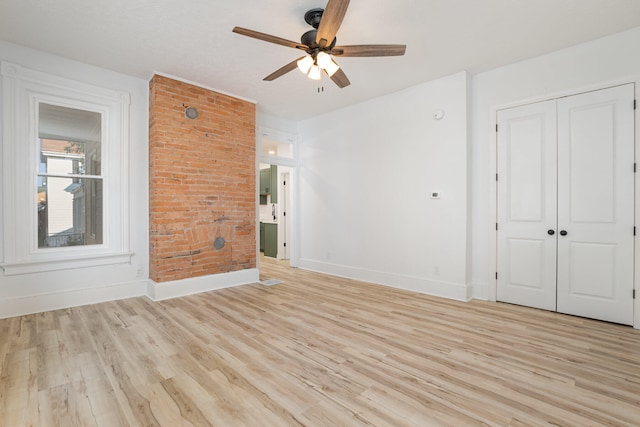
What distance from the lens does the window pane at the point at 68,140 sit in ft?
11.7

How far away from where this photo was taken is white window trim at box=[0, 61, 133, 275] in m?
3.29

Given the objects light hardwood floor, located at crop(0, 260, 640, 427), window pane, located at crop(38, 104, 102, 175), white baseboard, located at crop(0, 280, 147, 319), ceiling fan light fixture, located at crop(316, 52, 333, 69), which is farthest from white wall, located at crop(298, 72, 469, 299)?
window pane, located at crop(38, 104, 102, 175)

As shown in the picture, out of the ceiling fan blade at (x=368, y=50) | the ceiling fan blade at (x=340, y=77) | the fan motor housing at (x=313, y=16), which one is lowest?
the ceiling fan blade at (x=340, y=77)

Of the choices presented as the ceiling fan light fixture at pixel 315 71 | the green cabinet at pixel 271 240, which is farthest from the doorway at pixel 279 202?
the ceiling fan light fixture at pixel 315 71

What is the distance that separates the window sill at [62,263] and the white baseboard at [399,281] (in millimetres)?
3201

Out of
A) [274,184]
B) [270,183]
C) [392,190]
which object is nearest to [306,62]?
[392,190]

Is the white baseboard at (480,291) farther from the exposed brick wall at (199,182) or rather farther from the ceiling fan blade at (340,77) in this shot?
the exposed brick wall at (199,182)

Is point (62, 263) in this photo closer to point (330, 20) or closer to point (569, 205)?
point (330, 20)

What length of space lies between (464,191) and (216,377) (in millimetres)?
3590

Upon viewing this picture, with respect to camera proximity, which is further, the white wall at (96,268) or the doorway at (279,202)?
the doorway at (279,202)

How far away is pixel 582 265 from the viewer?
11.0ft

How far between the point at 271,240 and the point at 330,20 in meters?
6.04

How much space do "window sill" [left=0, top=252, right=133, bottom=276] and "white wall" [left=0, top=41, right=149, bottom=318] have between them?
0.17 feet

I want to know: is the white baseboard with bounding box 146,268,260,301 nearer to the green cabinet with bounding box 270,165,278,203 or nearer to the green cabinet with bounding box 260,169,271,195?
the green cabinet with bounding box 270,165,278,203
